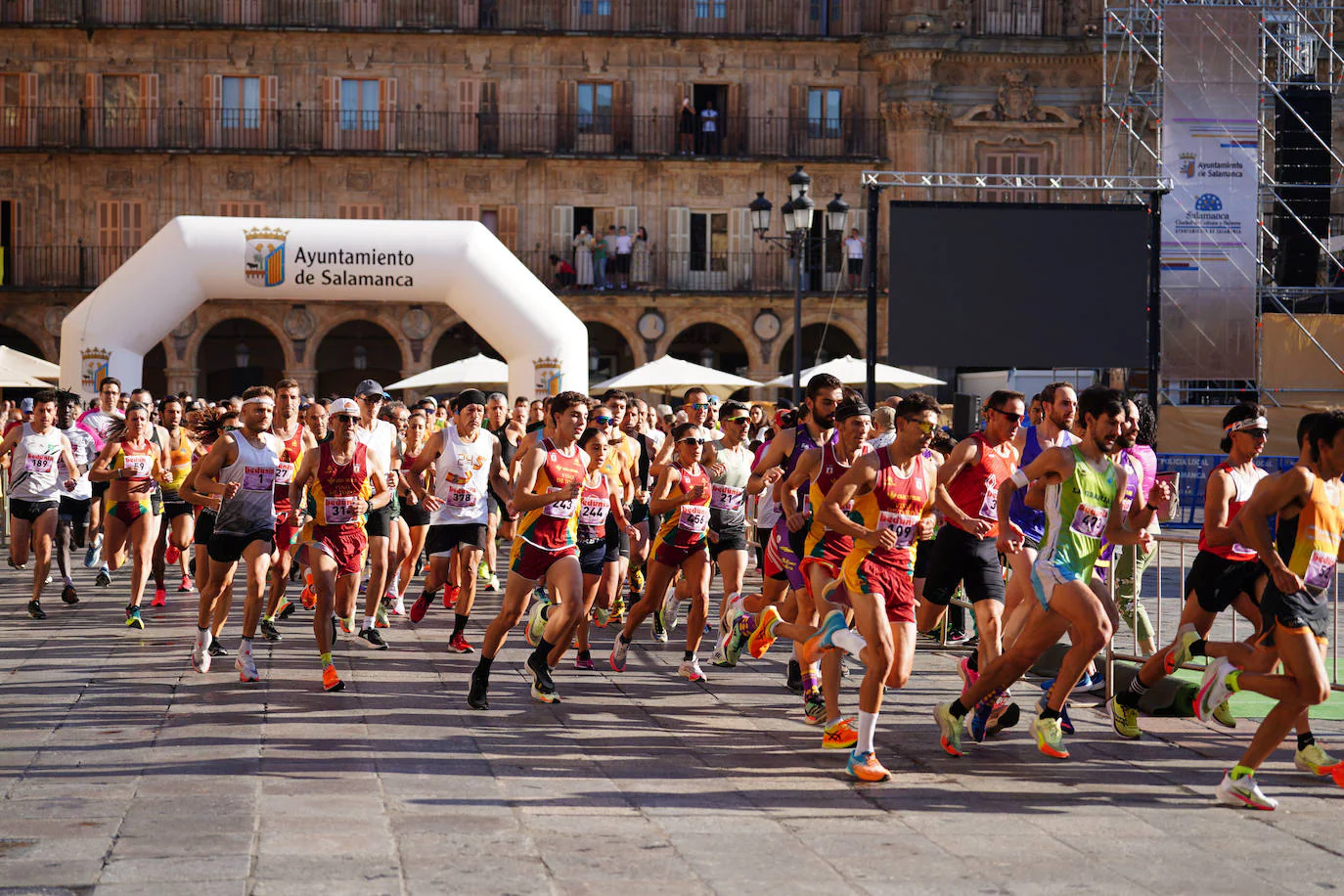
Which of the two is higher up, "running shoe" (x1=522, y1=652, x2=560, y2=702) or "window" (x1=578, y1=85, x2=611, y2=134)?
"window" (x1=578, y1=85, x2=611, y2=134)

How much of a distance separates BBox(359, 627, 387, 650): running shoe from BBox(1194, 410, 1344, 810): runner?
577 centimetres

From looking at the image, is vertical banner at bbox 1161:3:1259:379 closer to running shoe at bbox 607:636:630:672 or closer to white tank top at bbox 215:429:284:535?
running shoe at bbox 607:636:630:672

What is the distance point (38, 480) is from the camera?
42.5ft

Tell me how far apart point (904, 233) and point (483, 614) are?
9090 mm

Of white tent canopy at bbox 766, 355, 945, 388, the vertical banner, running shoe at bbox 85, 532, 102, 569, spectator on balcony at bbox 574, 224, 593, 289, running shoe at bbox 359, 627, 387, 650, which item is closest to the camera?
running shoe at bbox 359, 627, 387, 650

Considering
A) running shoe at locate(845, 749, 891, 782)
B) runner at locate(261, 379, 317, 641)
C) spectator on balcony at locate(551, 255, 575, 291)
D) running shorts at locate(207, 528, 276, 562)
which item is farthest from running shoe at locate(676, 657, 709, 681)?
spectator on balcony at locate(551, 255, 575, 291)

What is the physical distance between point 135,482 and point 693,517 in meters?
4.56

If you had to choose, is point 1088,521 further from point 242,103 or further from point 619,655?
point 242,103

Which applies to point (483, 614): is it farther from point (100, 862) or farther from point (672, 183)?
point (672, 183)

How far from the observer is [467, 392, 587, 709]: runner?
28.3 feet

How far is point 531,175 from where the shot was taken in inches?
1452

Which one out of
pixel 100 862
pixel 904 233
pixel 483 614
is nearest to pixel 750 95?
pixel 904 233

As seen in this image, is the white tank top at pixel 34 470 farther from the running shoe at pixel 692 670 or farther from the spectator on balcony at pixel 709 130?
the spectator on balcony at pixel 709 130

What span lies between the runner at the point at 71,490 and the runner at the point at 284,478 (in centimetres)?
225
